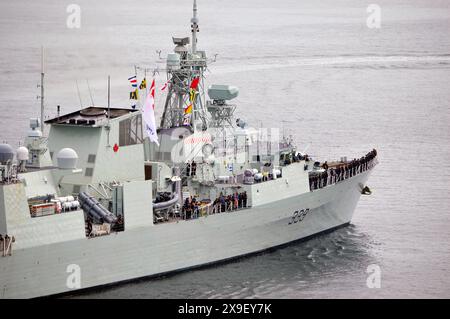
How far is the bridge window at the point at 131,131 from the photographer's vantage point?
123ft

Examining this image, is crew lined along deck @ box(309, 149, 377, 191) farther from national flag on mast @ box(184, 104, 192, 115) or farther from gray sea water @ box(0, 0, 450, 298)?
national flag on mast @ box(184, 104, 192, 115)

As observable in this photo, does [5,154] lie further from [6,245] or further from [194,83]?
[194,83]

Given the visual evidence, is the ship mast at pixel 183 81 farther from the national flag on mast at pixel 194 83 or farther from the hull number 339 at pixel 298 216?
the hull number 339 at pixel 298 216

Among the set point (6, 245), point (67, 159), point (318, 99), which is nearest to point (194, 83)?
point (67, 159)

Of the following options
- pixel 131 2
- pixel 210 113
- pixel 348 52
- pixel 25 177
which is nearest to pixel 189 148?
pixel 210 113

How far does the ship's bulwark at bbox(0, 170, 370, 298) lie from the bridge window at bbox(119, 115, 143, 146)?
3.30m

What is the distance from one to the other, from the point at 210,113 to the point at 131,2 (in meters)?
102

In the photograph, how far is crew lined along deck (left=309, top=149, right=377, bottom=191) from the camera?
42.6 metres

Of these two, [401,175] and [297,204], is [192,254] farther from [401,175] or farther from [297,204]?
[401,175]

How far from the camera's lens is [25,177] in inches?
1384

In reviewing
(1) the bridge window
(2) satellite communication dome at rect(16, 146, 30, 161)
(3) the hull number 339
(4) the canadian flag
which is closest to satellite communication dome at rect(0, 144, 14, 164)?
(2) satellite communication dome at rect(16, 146, 30, 161)

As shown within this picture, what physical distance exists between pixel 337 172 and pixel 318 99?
27.8 meters

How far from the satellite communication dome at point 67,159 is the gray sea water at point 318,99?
4.00 metres

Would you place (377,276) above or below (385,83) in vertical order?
below
